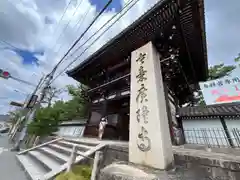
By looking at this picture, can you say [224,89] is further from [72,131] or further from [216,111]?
[72,131]

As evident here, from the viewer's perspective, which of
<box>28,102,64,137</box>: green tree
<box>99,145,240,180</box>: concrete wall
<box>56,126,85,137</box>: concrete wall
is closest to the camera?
<box>99,145,240,180</box>: concrete wall

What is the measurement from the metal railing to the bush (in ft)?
21.4

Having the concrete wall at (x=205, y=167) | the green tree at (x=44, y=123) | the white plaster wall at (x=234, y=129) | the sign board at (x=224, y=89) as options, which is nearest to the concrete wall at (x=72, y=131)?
the green tree at (x=44, y=123)

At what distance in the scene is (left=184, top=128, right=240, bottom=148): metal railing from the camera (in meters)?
6.74

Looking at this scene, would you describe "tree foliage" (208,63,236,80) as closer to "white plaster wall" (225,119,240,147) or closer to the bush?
"white plaster wall" (225,119,240,147)

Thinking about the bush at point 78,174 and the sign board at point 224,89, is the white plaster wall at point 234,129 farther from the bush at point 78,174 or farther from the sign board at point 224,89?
the bush at point 78,174

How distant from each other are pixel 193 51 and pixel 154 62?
353 cm

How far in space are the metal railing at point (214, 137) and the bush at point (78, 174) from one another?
6523mm

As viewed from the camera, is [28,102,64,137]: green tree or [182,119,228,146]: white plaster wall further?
[28,102,64,137]: green tree

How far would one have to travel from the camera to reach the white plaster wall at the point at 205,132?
709 cm

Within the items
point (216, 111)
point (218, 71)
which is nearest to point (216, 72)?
point (218, 71)

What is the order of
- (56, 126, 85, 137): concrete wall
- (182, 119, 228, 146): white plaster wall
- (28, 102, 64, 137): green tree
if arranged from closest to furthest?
(182, 119, 228, 146): white plaster wall < (28, 102, 64, 137): green tree < (56, 126, 85, 137): concrete wall

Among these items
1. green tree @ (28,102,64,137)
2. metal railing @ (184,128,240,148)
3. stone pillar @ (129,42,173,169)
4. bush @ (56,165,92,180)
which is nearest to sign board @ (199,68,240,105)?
metal railing @ (184,128,240,148)

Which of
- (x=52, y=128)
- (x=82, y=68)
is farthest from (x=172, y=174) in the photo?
(x=52, y=128)
